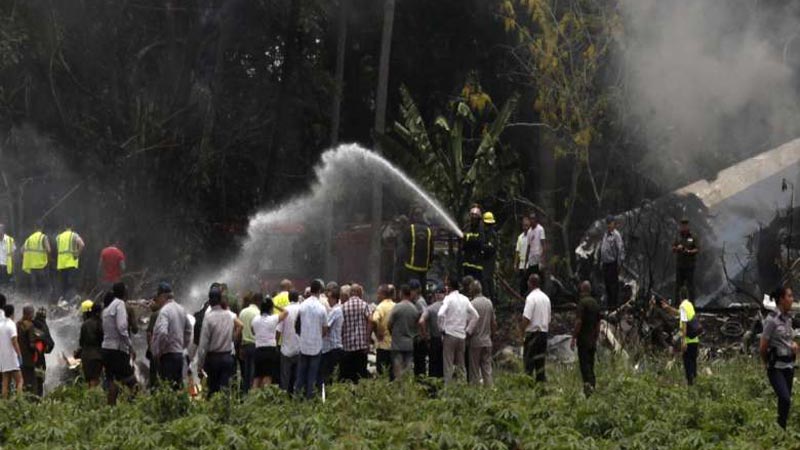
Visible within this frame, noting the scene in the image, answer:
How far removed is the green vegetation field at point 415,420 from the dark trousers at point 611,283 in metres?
6.58

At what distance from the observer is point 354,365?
2025cm

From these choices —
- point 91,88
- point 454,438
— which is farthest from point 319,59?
point 454,438

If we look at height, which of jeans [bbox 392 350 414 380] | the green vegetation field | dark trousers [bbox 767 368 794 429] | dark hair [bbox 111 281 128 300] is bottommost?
the green vegetation field

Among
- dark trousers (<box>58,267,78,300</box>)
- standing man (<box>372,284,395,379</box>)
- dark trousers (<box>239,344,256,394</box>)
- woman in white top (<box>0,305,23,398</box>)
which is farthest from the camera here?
dark trousers (<box>58,267,78,300</box>)

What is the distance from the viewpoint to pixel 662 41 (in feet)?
105

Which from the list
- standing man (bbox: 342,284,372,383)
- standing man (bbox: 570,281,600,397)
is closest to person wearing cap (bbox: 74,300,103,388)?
standing man (bbox: 342,284,372,383)

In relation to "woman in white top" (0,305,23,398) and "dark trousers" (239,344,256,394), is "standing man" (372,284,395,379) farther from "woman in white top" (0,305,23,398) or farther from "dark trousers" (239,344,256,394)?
"woman in white top" (0,305,23,398)

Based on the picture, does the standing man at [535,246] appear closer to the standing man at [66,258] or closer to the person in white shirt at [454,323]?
the person in white shirt at [454,323]

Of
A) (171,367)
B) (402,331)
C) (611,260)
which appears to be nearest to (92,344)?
(171,367)

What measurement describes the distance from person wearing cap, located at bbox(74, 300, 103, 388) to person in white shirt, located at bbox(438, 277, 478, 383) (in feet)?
14.1

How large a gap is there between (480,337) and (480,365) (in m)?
0.54

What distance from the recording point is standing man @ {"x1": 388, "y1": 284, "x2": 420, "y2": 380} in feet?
65.7

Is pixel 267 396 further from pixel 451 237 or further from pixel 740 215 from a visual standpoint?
pixel 740 215

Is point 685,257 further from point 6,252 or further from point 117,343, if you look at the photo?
point 6,252
